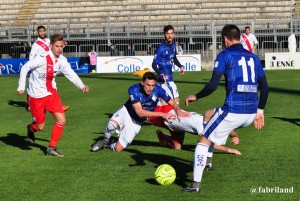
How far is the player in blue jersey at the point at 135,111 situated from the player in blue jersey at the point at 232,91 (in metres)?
2.15

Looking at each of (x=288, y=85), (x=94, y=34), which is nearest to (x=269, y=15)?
(x=94, y=34)

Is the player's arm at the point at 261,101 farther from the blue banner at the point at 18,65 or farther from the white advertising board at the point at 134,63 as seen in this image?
the blue banner at the point at 18,65

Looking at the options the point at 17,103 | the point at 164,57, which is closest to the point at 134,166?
the point at 164,57

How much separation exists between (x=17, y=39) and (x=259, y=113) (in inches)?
1618

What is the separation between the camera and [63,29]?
4944 centimetres

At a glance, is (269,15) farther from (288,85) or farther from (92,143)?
(92,143)

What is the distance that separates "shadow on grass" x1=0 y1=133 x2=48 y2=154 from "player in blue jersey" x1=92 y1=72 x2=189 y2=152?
1.35m

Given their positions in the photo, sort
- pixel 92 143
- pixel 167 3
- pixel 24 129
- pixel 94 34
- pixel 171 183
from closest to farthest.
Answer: pixel 171 183 → pixel 92 143 → pixel 24 129 → pixel 94 34 → pixel 167 3

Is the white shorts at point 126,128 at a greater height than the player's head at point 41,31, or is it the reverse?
the player's head at point 41,31

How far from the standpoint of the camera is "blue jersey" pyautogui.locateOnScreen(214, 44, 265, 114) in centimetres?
913

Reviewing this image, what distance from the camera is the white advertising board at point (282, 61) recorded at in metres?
41.6

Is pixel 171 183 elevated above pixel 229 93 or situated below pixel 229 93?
below

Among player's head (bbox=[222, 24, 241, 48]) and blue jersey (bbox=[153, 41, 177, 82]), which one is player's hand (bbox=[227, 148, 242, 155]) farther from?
blue jersey (bbox=[153, 41, 177, 82])

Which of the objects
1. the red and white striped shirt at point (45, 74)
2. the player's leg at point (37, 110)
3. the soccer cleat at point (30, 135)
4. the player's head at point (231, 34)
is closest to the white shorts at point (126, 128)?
the red and white striped shirt at point (45, 74)
